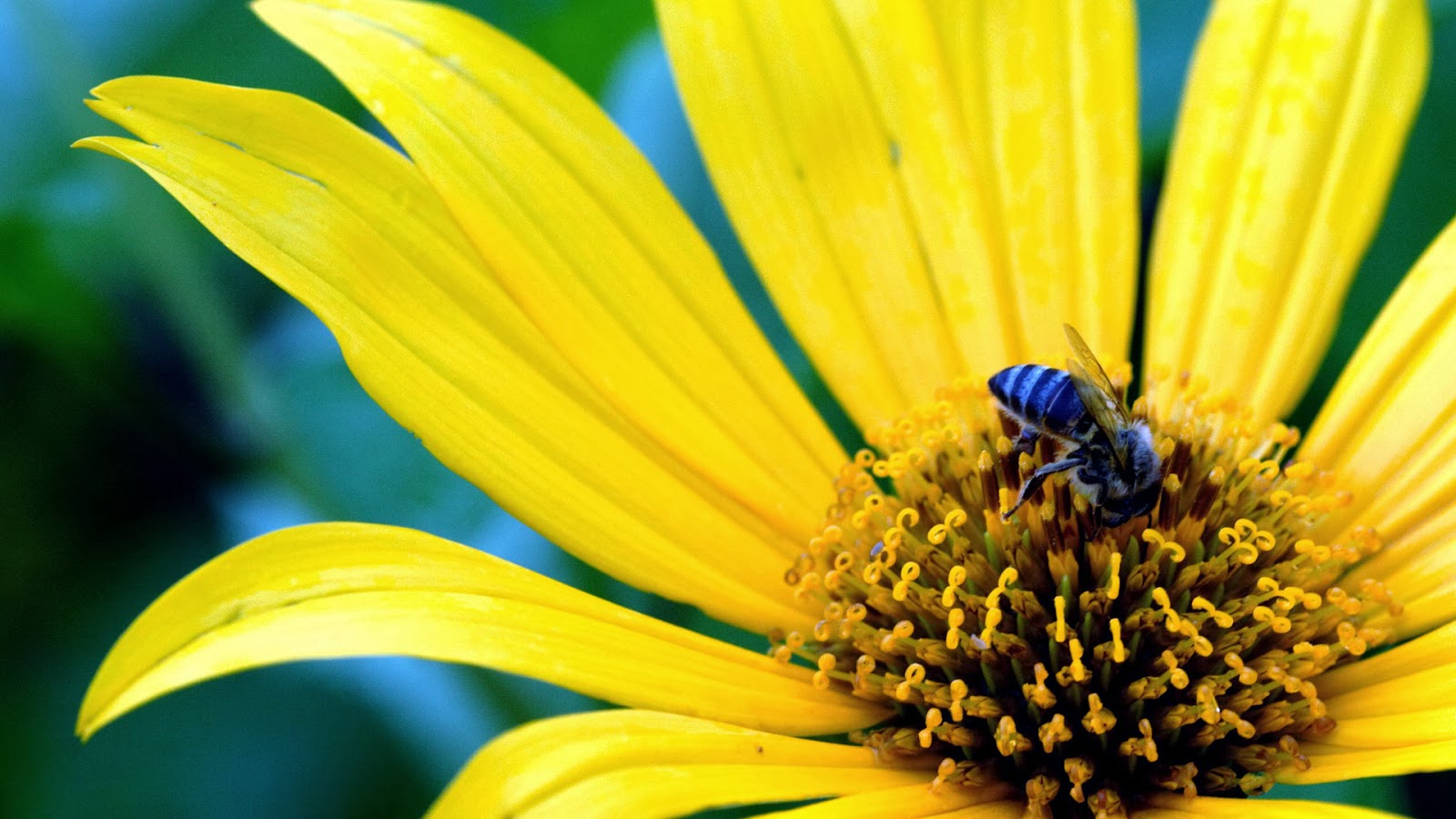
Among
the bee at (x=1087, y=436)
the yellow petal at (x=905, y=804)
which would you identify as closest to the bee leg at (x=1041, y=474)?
the bee at (x=1087, y=436)

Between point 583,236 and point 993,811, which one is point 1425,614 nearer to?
point 993,811

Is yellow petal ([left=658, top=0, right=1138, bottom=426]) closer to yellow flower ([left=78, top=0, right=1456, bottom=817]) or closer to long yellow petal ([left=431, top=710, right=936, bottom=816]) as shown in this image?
yellow flower ([left=78, top=0, right=1456, bottom=817])

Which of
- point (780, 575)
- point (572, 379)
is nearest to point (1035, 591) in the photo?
point (780, 575)

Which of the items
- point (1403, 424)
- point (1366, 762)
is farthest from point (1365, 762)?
point (1403, 424)

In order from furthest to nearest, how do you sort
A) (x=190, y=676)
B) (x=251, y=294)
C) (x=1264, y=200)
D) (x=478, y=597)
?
(x=251, y=294)
(x=1264, y=200)
(x=478, y=597)
(x=190, y=676)

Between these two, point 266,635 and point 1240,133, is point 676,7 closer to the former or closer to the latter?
point 1240,133

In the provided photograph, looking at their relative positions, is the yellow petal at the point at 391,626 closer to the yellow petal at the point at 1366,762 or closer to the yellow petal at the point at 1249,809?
the yellow petal at the point at 1249,809

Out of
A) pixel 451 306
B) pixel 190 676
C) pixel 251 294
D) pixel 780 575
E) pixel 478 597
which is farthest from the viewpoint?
pixel 251 294
